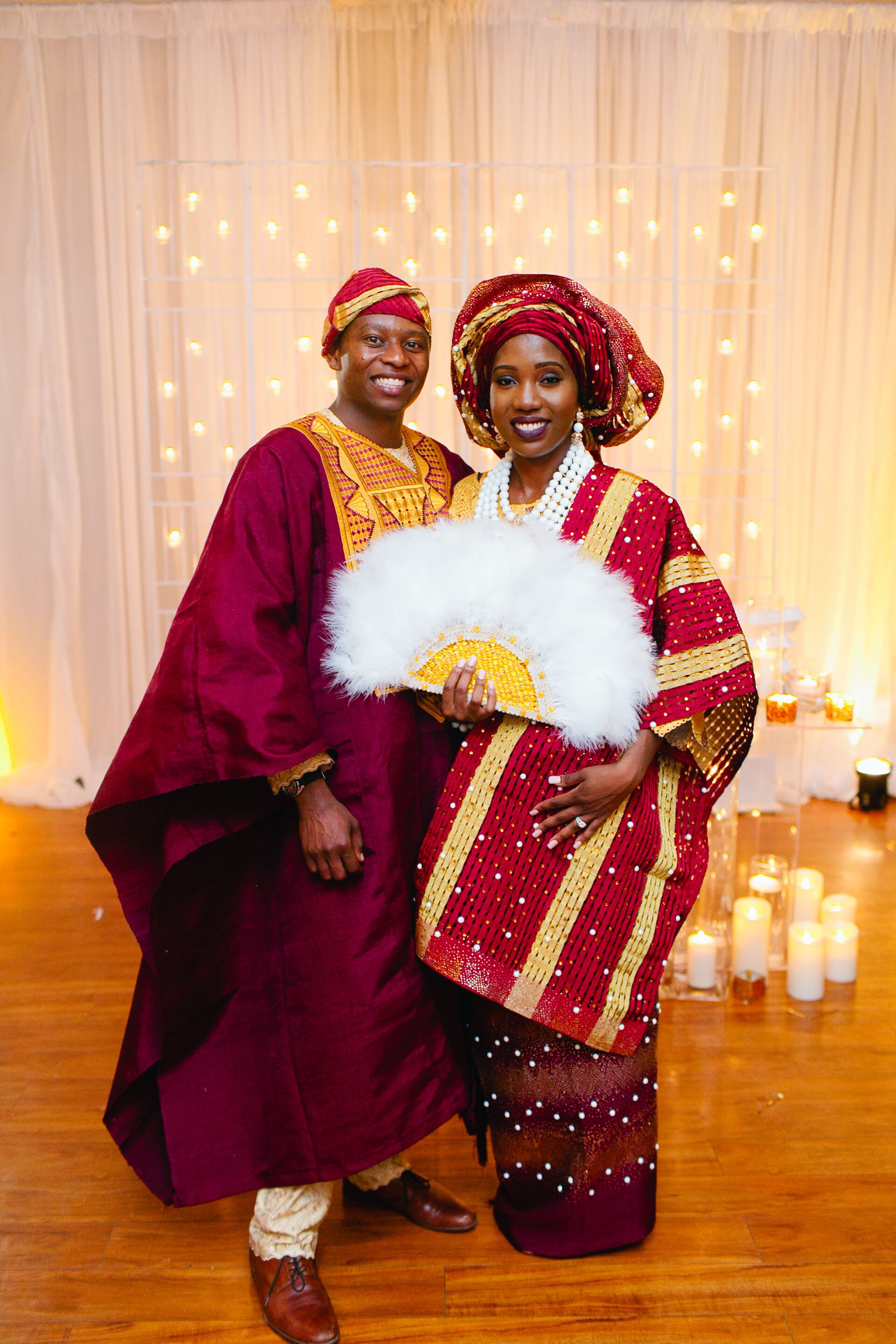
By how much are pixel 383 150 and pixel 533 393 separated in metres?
3.50

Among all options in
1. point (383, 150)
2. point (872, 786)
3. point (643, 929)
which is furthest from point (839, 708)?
point (383, 150)

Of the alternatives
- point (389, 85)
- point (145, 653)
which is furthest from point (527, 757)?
point (389, 85)

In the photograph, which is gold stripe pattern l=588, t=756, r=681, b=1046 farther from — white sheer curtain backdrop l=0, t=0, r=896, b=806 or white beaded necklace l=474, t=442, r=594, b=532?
white sheer curtain backdrop l=0, t=0, r=896, b=806

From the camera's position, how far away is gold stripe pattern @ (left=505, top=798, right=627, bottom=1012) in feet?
6.25

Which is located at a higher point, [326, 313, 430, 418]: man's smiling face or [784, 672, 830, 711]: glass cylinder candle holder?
[326, 313, 430, 418]: man's smiling face

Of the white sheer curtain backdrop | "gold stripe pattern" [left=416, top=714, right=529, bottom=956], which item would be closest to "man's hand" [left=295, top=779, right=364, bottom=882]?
"gold stripe pattern" [left=416, top=714, right=529, bottom=956]

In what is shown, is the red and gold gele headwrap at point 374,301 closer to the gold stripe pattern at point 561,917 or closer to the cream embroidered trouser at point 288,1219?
the gold stripe pattern at point 561,917

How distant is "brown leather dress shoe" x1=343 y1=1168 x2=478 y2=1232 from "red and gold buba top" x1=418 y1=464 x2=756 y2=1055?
0.49m

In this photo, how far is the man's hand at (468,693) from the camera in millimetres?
1790

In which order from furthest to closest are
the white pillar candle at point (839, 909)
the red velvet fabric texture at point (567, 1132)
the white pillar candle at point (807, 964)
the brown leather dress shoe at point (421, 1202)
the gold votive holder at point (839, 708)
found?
the gold votive holder at point (839, 708)
the white pillar candle at point (839, 909)
the white pillar candle at point (807, 964)
the brown leather dress shoe at point (421, 1202)
the red velvet fabric texture at point (567, 1132)

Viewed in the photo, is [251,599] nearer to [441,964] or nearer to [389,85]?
[441,964]

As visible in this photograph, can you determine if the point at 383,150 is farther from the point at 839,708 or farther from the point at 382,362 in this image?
the point at 382,362

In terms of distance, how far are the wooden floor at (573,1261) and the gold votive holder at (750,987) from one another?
40 mm

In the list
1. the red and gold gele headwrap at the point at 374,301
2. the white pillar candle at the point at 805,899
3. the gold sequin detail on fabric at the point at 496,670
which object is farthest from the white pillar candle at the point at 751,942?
the red and gold gele headwrap at the point at 374,301
